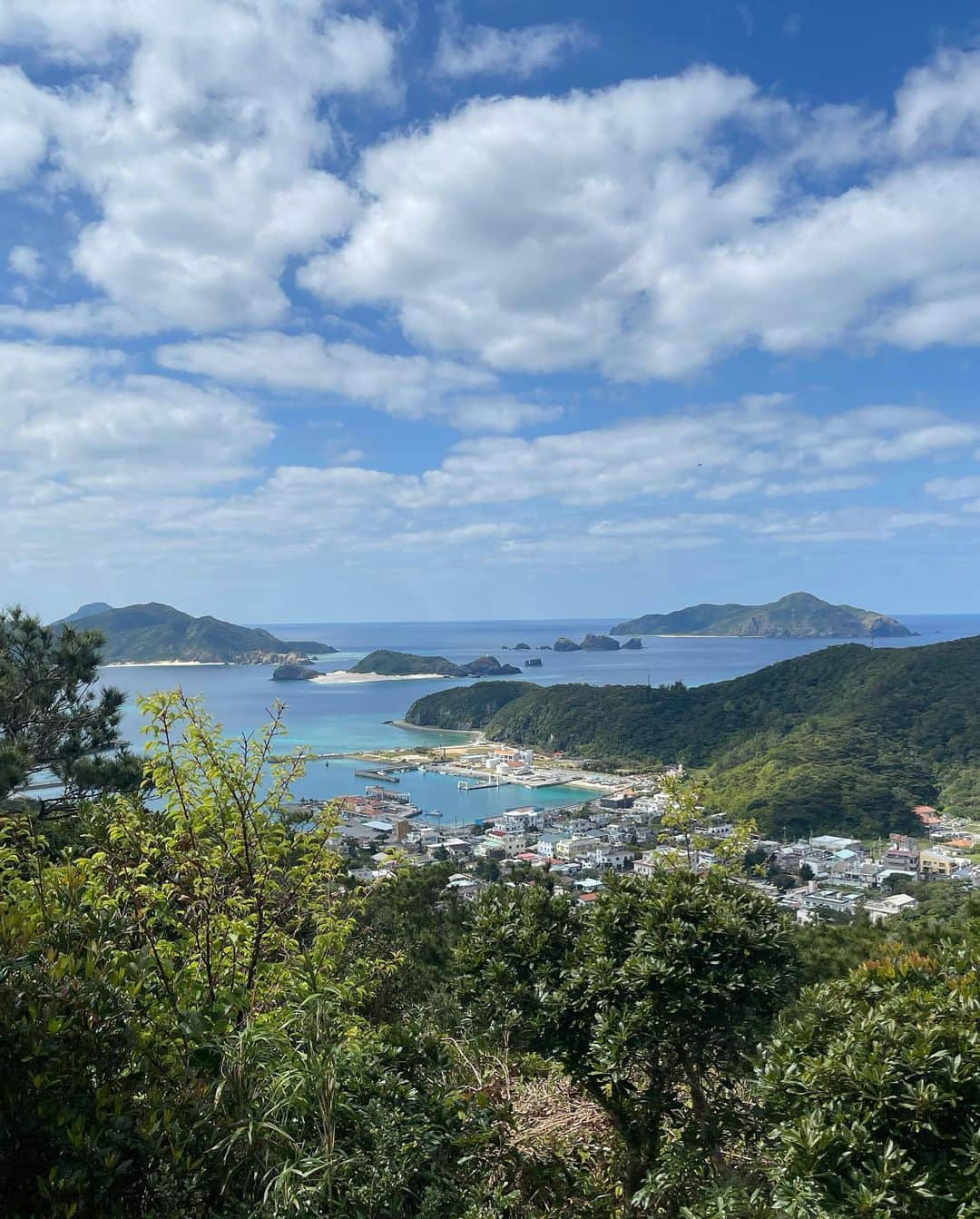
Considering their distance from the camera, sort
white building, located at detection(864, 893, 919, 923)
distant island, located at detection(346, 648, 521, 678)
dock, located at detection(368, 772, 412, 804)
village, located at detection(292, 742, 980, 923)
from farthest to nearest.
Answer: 1. distant island, located at detection(346, 648, 521, 678)
2. dock, located at detection(368, 772, 412, 804)
3. village, located at detection(292, 742, 980, 923)
4. white building, located at detection(864, 893, 919, 923)

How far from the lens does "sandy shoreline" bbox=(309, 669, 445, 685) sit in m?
88.6

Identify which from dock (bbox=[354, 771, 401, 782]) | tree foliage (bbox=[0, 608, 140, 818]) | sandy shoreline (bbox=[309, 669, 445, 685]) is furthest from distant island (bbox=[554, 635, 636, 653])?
tree foliage (bbox=[0, 608, 140, 818])

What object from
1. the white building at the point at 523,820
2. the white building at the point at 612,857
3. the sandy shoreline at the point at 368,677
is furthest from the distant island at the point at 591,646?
the white building at the point at 612,857

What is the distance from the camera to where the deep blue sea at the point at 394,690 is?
3775 centimetres

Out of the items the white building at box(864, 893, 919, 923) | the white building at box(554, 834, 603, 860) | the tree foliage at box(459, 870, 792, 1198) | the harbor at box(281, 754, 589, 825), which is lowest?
the harbor at box(281, 754, 589, 825)

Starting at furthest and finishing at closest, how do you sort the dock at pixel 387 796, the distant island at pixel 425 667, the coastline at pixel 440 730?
the distant island at pixel 425 667 → the coastline at pixel 440 730 → the dock at pixel 387 796

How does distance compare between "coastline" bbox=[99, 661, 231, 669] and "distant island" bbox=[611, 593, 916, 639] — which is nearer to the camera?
Result: "coastline" bbox=[99, 661, 231, 669]

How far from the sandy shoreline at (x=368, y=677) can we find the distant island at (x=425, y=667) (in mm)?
116

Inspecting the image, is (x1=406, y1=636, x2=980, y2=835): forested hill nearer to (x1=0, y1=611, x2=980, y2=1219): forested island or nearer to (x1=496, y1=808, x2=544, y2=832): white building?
(x1=496, y1=808, x2=544, y2=832): white building

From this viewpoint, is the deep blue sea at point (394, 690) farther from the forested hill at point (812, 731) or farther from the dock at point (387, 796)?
the forested hill at point (812, 731)

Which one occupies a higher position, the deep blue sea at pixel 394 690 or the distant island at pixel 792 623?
the distant island at pixel 792 623

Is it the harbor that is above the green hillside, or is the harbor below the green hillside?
below

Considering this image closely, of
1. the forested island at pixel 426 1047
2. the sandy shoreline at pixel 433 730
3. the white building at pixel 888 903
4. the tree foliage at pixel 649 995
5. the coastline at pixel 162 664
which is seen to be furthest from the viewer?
the coastline at pixel 162 664

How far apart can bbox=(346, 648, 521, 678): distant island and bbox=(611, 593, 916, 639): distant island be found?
73068mm
